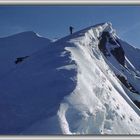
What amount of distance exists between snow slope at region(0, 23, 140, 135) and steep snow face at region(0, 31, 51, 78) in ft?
4.91

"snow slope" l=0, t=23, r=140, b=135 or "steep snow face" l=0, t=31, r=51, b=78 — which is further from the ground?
"steep snow face" l=0, t=31, r=51, b=78

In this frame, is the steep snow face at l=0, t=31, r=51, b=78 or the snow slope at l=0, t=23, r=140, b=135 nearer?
the snow slope at l=0, t=23, r=140, b=135

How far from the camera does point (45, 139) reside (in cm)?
831

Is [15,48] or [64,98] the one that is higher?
[15,48]

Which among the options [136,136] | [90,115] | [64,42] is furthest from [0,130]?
[64,42]

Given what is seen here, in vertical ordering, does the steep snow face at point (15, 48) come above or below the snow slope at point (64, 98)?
above

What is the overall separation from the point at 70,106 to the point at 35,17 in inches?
67.1

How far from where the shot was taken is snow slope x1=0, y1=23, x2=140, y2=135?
27.7 ft

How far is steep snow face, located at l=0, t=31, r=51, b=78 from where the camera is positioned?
12.5 meters

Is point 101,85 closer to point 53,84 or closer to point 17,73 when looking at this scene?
point 53,84

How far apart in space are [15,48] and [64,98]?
1049cm

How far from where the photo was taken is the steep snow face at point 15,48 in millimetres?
12522

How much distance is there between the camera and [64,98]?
8641mm

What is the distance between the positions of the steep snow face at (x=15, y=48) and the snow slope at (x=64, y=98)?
1.50 meters
